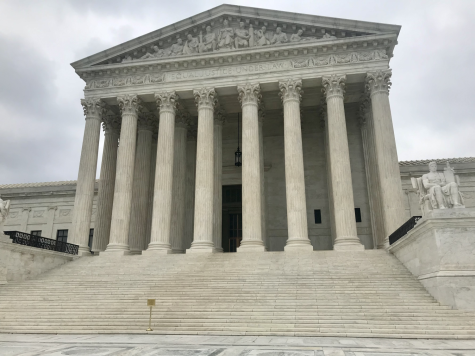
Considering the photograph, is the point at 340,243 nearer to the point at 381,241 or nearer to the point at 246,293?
the point at 381,241

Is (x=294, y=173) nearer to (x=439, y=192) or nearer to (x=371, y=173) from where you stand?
(x=371, y=173)

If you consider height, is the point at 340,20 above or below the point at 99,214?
above

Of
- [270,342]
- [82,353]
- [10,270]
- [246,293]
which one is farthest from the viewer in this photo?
[10,270]

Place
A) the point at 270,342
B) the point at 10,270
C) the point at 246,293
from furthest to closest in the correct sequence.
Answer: the point at 10,270
the point at 246,293
the point at 270,342

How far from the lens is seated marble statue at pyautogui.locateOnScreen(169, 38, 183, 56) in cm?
2812

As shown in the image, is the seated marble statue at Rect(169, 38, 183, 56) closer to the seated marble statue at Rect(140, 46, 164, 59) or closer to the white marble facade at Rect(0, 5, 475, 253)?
the white marble facade at Rect(0, 5, 475, 253)

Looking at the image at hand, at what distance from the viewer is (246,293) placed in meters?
15.6

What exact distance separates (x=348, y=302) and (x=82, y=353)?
951 cm

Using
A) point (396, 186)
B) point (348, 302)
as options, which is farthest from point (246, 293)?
point (396, 186)

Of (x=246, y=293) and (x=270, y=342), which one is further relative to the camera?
(x=246, y=293)

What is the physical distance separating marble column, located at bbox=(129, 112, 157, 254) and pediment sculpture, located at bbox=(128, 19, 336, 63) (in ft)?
17.9

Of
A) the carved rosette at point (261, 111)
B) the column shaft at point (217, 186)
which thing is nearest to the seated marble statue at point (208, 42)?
the column shaft at point (217, 186)

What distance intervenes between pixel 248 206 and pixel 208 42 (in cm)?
1283

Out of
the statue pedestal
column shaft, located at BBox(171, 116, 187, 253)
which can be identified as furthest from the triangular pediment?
the statue pedestal
